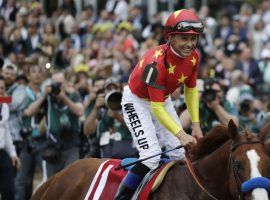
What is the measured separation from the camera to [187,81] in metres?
8.38

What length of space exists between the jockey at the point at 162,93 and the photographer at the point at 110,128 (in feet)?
9.88

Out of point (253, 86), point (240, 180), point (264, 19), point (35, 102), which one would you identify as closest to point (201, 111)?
point (35, 102)

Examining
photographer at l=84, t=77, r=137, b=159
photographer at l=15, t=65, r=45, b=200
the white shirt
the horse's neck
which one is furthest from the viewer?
photographer at l=15, t=65, r=45, b=200

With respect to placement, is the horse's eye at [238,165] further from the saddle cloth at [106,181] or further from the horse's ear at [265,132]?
the saddle cloth at [106,181]

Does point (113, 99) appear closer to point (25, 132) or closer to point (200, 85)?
point (200, 85)

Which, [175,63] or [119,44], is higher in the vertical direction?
[175,63]

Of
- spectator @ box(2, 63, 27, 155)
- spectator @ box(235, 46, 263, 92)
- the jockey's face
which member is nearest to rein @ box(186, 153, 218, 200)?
the jockey's face

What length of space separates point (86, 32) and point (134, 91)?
49.7 ft

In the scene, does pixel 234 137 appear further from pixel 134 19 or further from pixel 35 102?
pixel 134 19

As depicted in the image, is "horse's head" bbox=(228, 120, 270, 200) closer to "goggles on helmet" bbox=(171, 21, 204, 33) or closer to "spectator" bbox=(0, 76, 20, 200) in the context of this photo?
"goggles on helmet" bbox=(171, 21, 204, 33)

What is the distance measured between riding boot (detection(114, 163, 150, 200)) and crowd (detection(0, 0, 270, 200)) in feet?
9.41

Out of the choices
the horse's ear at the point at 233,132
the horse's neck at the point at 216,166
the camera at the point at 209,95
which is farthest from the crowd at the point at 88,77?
Result: the horse's ear at the point at 233,132

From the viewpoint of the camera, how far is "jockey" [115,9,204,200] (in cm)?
800

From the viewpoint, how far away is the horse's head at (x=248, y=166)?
7.05 meters
